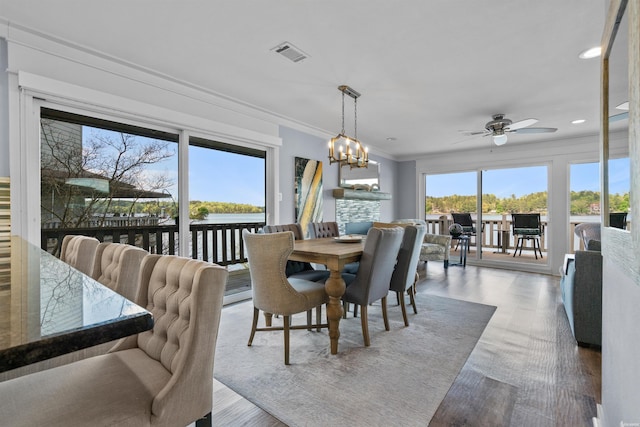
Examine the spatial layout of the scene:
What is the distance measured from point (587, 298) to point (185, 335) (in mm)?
2971

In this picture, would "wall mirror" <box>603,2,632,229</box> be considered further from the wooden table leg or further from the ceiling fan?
the ceiling fan

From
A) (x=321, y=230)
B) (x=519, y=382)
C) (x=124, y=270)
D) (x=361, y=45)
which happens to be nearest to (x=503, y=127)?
(x=361, y=45)

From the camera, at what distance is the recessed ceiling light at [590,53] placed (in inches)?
92.2

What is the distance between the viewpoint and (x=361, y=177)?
5.80 metres

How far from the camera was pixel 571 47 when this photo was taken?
2346 millimetres

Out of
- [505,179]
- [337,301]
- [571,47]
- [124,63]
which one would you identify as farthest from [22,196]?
[505,179]

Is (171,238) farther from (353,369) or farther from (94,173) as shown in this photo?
(353,369)

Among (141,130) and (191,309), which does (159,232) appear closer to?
(141,130)

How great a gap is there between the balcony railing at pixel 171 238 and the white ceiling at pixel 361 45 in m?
1.52

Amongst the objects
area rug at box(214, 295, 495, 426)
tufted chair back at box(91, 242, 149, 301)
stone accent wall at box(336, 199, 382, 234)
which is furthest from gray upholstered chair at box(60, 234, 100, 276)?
stone accent wall at box(336, 199, 382, 234)

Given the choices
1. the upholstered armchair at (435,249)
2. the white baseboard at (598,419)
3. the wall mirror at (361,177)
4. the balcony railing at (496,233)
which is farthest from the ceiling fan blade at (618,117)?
the balcony railing at (496,233)

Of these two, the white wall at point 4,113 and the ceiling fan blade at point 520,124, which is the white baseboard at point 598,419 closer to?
the ceiling fan blade at point 520,124

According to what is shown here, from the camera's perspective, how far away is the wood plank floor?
1.62 metres

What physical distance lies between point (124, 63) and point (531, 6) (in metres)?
3.10
